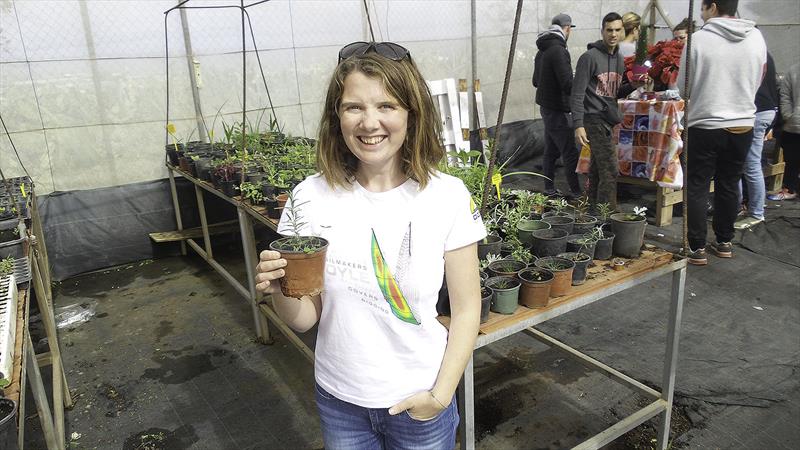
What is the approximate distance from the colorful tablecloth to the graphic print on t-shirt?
152 inches

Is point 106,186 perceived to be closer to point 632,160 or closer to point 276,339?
point 276,339

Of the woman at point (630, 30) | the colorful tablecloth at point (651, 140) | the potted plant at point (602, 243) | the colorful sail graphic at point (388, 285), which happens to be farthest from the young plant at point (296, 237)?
the woman at point (630, 30)

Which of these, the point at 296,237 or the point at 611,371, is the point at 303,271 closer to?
the point at 296,237

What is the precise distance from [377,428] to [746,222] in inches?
173

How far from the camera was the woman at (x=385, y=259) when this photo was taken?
1131 mm

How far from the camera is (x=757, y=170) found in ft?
14.3

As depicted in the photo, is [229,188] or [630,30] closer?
[229,188]

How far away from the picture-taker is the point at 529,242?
87.5 inches

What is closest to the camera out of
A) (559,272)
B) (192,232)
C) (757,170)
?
(559,272)

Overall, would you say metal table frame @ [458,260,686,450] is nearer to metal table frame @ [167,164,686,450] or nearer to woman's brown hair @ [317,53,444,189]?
metal table frame @ [167,164,686,450]

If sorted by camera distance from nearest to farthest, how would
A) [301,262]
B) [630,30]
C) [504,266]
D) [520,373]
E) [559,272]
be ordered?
[301,262] → [559,272] → [504,266] → [520,373] → [630,30]

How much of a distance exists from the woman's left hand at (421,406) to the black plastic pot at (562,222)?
127 centimetres

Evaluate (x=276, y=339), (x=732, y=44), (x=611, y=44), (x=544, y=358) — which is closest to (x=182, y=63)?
(x=276, y=339)

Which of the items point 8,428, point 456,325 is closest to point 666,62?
point 456,325
